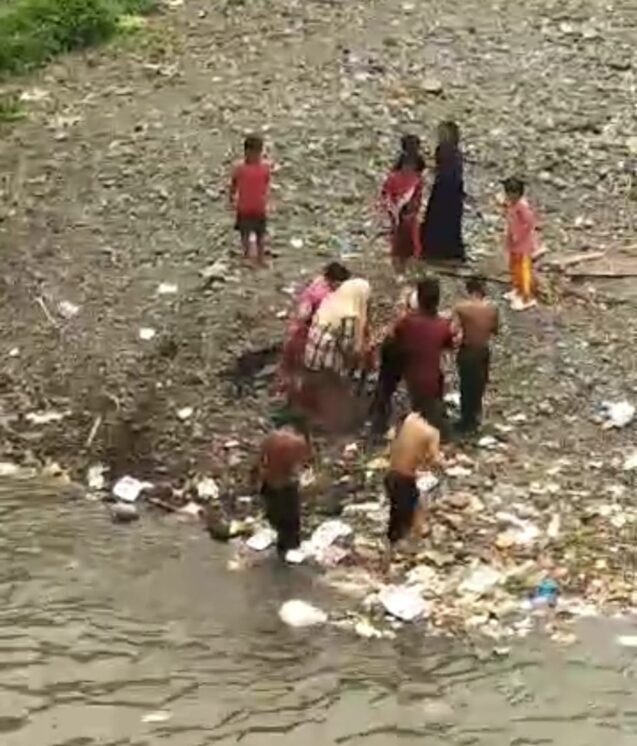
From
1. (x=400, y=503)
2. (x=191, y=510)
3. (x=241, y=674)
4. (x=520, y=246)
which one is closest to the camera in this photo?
(x=241, y=674)

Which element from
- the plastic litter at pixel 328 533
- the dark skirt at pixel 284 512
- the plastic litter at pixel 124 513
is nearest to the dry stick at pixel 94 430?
the plastic litter at pixel 124 513

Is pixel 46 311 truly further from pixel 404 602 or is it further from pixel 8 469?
pixel 404 602

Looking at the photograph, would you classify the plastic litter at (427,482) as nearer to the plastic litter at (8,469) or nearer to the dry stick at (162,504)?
the dry stick at (162,504)

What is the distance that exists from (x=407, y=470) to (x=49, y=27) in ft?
32.5

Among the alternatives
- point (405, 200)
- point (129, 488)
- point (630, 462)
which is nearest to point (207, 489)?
point (129, 488)

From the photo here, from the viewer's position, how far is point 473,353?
992 centimetres

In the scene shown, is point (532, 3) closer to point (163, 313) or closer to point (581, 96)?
point (581, 96)

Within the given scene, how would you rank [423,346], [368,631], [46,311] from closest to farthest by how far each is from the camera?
[368,631]
[423,346]
[46,311]

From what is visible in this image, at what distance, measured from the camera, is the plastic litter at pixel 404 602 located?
866 centimetres

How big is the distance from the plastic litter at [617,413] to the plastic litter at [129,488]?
2.69 metres

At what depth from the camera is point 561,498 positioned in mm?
9508

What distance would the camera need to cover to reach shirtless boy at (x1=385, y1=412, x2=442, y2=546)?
8836 mm

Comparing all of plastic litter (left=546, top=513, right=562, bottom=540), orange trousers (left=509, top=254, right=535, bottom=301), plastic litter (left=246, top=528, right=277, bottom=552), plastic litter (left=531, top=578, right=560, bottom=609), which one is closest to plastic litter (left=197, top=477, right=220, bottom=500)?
plastic litter (left=246, top=528, right=277, bottom=552)

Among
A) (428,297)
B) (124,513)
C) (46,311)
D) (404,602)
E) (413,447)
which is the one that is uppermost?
(428,297)
